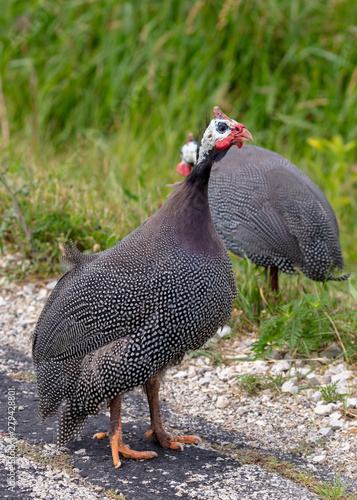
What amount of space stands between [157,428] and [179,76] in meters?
4.52

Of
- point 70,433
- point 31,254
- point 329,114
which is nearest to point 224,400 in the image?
point 70,433

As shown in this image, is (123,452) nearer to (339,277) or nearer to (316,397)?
(316,397)

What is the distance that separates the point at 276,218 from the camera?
387 cm

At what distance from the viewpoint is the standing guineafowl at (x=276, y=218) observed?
3.85m

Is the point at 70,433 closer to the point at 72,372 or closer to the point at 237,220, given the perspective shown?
the point at 72,372

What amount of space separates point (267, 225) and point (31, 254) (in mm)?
1464

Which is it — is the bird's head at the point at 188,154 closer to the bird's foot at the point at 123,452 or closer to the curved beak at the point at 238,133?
the curved beak at the point at 238,133

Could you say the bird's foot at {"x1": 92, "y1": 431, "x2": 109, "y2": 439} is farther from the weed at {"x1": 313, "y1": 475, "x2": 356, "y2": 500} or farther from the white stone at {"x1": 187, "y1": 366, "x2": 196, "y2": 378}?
the weed at {"x1": 313, "y1": 475, "x2": 356, "y2": 500}

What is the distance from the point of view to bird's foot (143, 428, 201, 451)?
9.43 feet

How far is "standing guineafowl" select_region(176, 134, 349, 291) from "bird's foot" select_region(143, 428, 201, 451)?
133 centimetres

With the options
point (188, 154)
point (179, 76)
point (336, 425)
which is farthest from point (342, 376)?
point (179, 76)

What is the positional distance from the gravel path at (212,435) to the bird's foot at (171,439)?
0.03 m

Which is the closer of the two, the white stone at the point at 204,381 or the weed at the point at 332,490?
the weed at the point at 332,490

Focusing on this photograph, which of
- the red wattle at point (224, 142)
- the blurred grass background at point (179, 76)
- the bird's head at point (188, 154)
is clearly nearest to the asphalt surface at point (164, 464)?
the red wattle at point (224, 142)
